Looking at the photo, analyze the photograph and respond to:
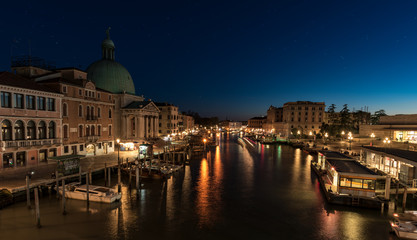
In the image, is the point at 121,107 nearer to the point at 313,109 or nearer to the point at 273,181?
the point at 273,181

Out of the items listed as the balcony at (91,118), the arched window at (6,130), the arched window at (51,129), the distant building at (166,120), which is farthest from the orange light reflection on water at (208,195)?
the distant building at (166,120)

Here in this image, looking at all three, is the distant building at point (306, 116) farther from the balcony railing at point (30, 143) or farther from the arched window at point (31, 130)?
the arched window at point (31, 130)

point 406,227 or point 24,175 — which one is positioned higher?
point 24,175

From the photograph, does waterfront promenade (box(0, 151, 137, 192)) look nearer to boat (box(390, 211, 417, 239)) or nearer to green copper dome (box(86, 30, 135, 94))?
green copper dome (box(86, 30, 135, 94))

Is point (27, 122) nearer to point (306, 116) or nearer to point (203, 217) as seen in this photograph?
point (203, 217)

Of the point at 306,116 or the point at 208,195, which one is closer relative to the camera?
the point at 208,195

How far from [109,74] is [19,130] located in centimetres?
2816

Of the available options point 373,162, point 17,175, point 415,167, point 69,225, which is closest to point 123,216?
point 69,225

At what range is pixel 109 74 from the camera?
55094 mm

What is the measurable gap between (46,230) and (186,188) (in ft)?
51.0

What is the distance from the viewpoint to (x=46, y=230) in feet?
59.0

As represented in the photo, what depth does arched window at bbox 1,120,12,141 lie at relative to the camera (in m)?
28.0

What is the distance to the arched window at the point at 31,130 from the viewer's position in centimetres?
3087

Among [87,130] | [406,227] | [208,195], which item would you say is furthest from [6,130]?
[406,227]
